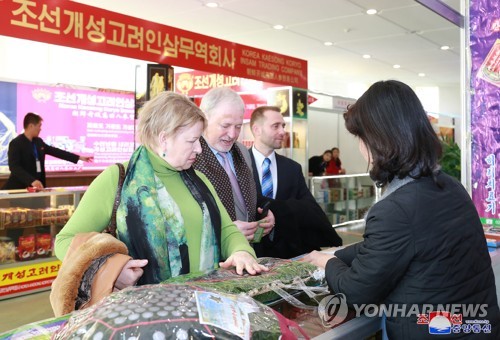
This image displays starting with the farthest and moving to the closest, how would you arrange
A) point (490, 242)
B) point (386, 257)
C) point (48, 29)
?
point (48, 29)
point (490, 242)
point (386, 257)

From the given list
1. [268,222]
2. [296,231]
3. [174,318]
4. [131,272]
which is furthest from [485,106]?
[174,318]

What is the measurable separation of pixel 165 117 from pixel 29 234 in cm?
413

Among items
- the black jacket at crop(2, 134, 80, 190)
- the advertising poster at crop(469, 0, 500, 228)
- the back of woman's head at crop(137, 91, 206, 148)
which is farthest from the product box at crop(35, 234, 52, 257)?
the advertising poster at crop(469, 0, 500, 228)

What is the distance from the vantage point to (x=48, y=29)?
149 inches

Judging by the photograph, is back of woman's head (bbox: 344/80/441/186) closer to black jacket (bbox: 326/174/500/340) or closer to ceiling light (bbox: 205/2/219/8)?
black jacket (bbox: 326/174/500/340)

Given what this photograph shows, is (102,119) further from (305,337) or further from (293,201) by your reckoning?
(305,337)

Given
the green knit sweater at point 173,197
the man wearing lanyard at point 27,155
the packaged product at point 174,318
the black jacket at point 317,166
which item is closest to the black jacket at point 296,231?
the green knit sweater at point 173,197

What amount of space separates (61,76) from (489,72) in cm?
790

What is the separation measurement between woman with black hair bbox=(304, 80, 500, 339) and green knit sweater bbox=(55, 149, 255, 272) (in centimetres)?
57

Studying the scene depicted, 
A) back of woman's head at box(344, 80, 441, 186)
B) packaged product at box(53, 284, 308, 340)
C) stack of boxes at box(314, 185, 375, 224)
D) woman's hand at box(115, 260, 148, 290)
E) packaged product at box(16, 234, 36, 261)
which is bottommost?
packaged product at box(16, 234, 36, 261)

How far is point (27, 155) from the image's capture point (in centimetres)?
592

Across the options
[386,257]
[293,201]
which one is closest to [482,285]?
[386,257]

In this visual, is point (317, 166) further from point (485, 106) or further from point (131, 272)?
point (131, 272)

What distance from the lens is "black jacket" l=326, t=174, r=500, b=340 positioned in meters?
1.14
